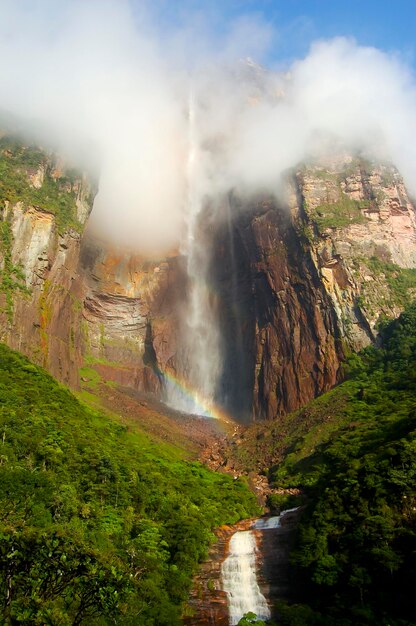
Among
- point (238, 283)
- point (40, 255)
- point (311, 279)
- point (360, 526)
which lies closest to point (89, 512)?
point (360, 526)

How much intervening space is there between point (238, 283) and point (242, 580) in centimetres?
5861

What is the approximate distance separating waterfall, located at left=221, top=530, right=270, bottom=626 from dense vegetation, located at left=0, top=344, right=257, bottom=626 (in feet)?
7.28

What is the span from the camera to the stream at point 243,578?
29.3m

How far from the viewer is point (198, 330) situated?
89375 mm

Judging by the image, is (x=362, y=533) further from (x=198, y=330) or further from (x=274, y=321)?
(x=198, y=330)

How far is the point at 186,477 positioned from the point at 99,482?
12.9 meters

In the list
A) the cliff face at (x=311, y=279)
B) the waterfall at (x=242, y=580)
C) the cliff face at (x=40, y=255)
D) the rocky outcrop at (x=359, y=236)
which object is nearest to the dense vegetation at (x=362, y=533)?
the waterfall at (x=242, y=580)

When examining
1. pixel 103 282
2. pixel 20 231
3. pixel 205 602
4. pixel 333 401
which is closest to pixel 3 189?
pixel 20 231

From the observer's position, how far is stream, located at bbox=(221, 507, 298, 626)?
29.3 meters

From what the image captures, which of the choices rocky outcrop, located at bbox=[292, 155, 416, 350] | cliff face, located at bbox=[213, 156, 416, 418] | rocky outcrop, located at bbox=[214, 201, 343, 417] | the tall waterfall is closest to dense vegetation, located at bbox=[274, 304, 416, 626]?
rocky outcrop, located at bbox=[214, 201, 343, 417]

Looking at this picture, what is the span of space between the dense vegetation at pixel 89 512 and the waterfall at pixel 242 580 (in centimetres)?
222

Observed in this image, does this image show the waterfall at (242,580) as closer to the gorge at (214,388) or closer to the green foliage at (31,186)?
the gorge at (214,388)

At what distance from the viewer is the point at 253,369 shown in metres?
77.1

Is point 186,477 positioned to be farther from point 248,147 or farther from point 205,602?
point 248,147
